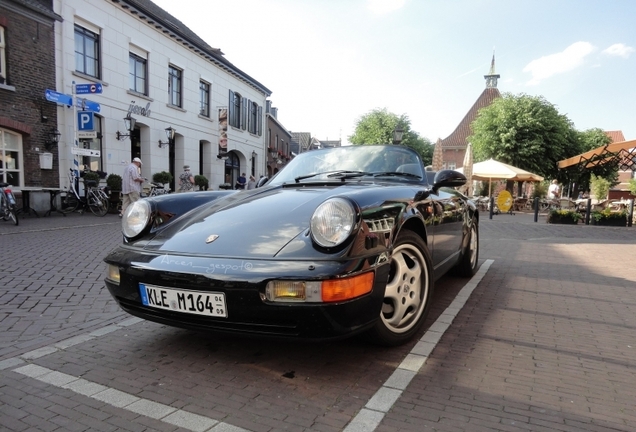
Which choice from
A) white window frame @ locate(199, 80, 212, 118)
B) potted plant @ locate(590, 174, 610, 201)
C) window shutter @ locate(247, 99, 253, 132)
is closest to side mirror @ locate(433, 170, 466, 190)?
white window frame @ locate(199, 80, 212, 118)

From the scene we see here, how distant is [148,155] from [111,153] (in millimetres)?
2157

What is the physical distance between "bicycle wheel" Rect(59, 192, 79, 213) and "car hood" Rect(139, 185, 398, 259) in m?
11.3

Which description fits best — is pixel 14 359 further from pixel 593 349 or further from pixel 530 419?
pixel 593 349

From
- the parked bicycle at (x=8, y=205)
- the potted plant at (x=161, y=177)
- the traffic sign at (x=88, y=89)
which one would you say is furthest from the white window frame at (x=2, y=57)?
the potted plant at (x=161, y=177)

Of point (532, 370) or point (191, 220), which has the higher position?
point (191, 220)

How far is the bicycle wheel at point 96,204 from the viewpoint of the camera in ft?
40.2

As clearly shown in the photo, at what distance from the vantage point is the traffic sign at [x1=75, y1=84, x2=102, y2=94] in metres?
12.6

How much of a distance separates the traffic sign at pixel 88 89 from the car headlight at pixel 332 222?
42.1 ft

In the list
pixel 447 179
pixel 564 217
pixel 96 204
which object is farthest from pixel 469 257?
pixel 96 204

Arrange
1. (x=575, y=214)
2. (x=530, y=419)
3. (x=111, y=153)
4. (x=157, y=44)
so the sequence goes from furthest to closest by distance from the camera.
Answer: (x=157, y=44) < (x=111, y=153) < (x=575, y=214) < (x=530, y=419)

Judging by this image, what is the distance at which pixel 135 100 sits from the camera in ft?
52.4

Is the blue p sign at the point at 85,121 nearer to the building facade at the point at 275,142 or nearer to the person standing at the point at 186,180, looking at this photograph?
the person standing at the point at 186,180

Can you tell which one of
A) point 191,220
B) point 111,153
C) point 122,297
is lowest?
point 122,297

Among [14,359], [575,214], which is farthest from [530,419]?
[575,214]
